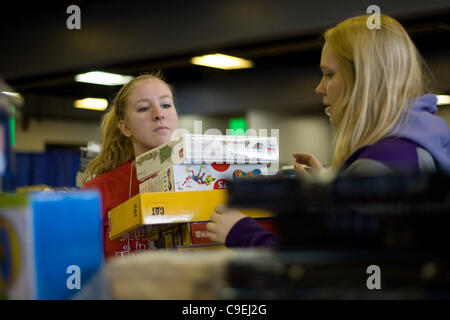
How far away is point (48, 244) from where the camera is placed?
677 millimetres

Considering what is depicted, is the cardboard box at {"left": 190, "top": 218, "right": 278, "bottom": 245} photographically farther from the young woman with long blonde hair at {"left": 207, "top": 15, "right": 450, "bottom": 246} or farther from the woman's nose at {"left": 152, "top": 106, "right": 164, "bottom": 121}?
the woman's nose at {"left": 152, "top": 106, "right": 164, "bottom": 121}

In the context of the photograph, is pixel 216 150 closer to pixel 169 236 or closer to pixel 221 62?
pixel 169 236

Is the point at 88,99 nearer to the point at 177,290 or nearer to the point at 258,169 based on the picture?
the point at 258,169

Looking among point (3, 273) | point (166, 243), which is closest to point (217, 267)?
point (3, 273)

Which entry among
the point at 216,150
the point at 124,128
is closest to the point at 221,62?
the point at 124,128

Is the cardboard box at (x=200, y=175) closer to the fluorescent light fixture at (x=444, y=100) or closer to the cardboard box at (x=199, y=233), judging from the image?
the cardboard box at (x=199, y=233)

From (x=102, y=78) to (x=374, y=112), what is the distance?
6492 mm

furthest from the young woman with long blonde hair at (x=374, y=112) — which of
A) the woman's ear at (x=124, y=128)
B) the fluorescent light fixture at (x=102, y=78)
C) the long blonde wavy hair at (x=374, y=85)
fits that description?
the fluorescent light fixture at (x=102, y=78)

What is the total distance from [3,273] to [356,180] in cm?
42

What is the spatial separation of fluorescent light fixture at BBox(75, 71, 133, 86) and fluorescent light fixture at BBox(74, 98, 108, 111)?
2.15 meters

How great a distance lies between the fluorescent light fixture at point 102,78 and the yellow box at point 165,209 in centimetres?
577

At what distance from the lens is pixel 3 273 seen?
2.12 ft

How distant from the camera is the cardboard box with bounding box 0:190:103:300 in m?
0.64

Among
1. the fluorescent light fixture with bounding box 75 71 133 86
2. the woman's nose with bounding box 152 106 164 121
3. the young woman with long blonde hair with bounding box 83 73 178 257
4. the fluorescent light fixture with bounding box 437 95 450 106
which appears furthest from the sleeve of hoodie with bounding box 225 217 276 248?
the fluorescent light fixture with bounding box 75 71 133 86
